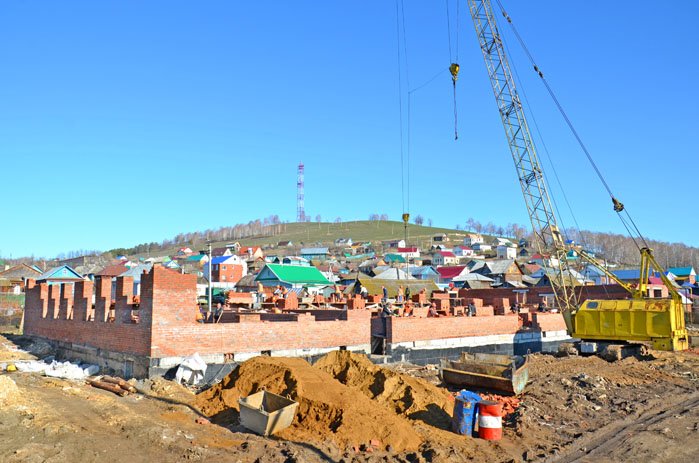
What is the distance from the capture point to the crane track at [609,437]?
10.5m

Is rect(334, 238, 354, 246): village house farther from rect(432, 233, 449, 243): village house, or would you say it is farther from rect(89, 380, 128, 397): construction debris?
rect(89, 380, 128, 397): construction debris

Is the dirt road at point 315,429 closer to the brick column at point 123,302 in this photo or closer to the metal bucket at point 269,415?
the metal bucket at point 269,415

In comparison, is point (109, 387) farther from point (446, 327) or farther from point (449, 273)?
point (449, 273)

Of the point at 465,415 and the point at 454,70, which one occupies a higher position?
the point at 454,70

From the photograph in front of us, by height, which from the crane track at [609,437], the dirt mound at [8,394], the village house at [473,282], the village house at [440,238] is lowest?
the crane track at [609,437]

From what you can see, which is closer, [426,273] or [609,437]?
[609,437]

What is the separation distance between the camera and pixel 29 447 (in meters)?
8.70

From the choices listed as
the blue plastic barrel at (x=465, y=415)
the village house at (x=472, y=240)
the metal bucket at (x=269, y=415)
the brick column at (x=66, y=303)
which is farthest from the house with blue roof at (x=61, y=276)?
the village house at (x=472, y=240)

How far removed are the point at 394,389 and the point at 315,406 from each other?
8.83ft

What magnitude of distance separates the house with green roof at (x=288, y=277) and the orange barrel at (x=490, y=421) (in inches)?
1735

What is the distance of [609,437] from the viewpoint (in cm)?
1195

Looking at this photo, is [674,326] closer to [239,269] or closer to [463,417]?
[463,417]

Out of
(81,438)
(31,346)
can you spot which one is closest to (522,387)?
(81,438)

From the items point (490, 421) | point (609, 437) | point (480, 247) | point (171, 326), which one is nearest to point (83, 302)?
point (171, 326)
